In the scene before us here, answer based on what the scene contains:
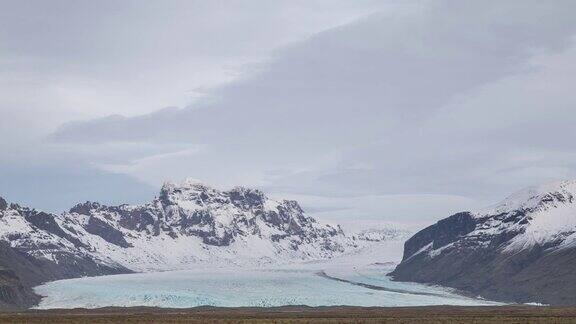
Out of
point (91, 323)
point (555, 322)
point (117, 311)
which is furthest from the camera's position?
point (117, 311)

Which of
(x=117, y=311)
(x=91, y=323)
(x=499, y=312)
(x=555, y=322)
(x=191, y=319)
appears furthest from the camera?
(x=117, y=311)

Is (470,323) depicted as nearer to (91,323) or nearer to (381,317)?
(381,317)

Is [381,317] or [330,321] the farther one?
[381,317]

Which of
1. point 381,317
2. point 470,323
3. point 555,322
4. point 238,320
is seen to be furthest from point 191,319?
point 555,322

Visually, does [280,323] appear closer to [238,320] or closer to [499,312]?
[238,320]

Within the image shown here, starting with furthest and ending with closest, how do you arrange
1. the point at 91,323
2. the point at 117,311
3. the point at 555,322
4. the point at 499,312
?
1. the point at 117,311
2. the point at 499,312
3. the point at 91,323
4. the point at 555,322

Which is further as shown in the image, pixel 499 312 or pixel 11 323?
pixel 499 312

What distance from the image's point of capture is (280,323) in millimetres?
132000

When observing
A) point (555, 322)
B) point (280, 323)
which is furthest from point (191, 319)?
point (555, 322)

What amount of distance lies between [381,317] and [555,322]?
1384 inches

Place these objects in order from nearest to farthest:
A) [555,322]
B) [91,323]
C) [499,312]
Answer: [555,322] → [91,323] → [499,312]

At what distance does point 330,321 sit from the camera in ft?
464

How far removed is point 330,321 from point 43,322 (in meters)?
47.8

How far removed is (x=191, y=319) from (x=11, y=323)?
3032 cm
